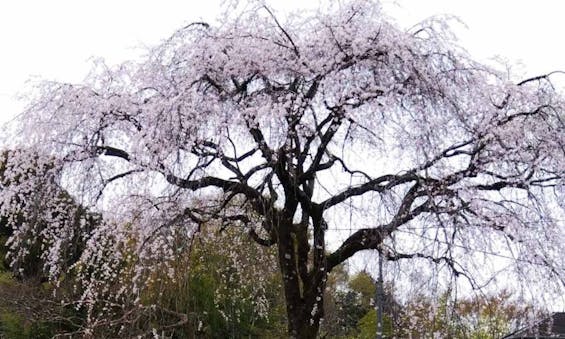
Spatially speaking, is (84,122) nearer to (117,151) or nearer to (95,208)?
(117,151)

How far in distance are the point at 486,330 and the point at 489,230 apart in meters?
11.2

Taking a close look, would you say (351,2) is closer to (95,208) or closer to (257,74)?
(257,74)

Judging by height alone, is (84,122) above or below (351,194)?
above

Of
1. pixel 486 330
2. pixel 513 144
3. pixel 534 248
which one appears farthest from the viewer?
pixel 486 330

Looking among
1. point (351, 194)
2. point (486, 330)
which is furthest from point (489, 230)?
point (486, 330)

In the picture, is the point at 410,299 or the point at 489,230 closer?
the point at 489,230

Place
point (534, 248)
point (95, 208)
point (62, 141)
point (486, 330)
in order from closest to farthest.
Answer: point (534, 248) < point (62, 141) < point (95, 208) < point (486, 330)

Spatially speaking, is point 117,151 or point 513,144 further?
point 117,151

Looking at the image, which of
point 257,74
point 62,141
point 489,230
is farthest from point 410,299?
point 62,141

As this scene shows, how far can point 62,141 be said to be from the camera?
564 centimetres

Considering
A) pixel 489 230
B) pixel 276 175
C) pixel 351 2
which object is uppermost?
pixel 351 2

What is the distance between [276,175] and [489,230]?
174 cm

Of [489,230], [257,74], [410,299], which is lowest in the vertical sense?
[410,299]

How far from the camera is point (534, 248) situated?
496 centimetres
